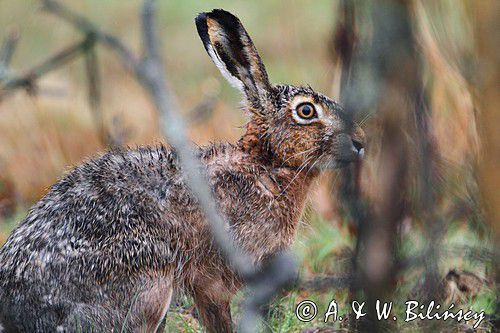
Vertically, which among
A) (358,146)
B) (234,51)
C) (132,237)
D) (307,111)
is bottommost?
(132,237)

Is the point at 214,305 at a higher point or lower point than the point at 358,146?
lower

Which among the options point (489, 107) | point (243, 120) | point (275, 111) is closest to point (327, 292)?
point (275, 111)

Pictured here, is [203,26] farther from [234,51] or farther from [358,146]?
[358,146]

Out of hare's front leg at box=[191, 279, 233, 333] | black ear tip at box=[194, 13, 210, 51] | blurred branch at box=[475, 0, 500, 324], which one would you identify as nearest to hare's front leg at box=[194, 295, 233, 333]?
hare's front leg at box=[191, 279, 233, 333]

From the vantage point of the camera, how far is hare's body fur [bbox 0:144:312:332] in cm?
484

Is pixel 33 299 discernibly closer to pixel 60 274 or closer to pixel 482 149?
pixel 60 274

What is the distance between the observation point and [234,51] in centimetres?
571

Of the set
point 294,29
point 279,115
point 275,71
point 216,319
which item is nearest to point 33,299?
point 216,319

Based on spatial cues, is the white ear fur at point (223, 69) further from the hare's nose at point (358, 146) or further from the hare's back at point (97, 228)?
the hare's nose at point (358, 146)

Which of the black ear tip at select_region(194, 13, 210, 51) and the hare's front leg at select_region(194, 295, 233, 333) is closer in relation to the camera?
the hare's front leg at select_region(194, 295, 233, 333)

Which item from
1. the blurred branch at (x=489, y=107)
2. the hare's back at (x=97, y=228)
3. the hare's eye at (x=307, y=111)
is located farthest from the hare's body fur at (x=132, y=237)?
the blurred branch at (x=489, y=107)

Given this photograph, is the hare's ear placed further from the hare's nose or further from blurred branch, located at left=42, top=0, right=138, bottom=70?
blurred branch, located at left=42, top=0, right=138, bottom=70

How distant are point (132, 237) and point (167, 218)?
288 millimetres

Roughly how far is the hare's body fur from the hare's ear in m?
0.44
